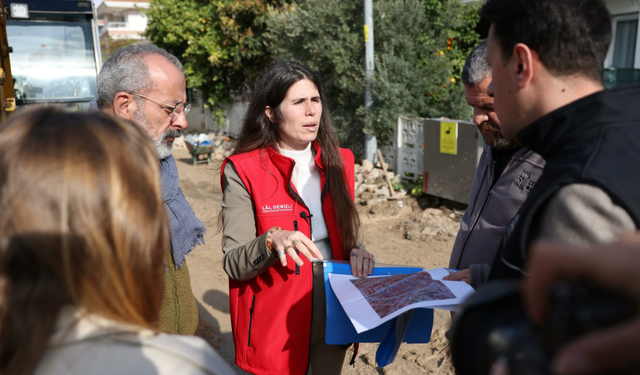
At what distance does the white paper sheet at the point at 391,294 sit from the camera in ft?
5.29

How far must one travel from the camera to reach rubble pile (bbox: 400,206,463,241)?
6645mm

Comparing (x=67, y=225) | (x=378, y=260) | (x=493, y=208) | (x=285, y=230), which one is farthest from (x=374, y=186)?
(x=67, y=225)

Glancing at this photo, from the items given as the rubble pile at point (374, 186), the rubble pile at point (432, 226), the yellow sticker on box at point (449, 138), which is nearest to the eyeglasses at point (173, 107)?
the rubble pile at point (432, 226)

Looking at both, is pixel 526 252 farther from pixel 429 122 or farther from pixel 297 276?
pixel 429 122

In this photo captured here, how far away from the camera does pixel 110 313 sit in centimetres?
87

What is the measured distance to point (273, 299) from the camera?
2.25 m

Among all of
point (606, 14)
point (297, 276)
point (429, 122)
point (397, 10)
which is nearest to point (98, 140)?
point (606, 14)

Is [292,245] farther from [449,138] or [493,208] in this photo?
[449,138]

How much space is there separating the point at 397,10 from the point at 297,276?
8475mm

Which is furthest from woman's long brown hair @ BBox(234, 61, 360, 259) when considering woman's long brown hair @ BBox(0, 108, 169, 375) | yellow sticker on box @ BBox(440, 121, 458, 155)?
yellow sticker on box @ BBox(440, 121, 458, 155)

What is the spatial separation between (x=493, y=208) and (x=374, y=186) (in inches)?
243

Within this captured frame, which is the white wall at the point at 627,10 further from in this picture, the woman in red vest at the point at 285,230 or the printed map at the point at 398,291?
the printed map at the point at 398,291

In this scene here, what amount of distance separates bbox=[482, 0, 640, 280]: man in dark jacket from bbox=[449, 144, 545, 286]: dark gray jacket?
0.86m

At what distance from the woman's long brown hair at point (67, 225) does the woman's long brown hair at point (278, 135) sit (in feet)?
5.14
